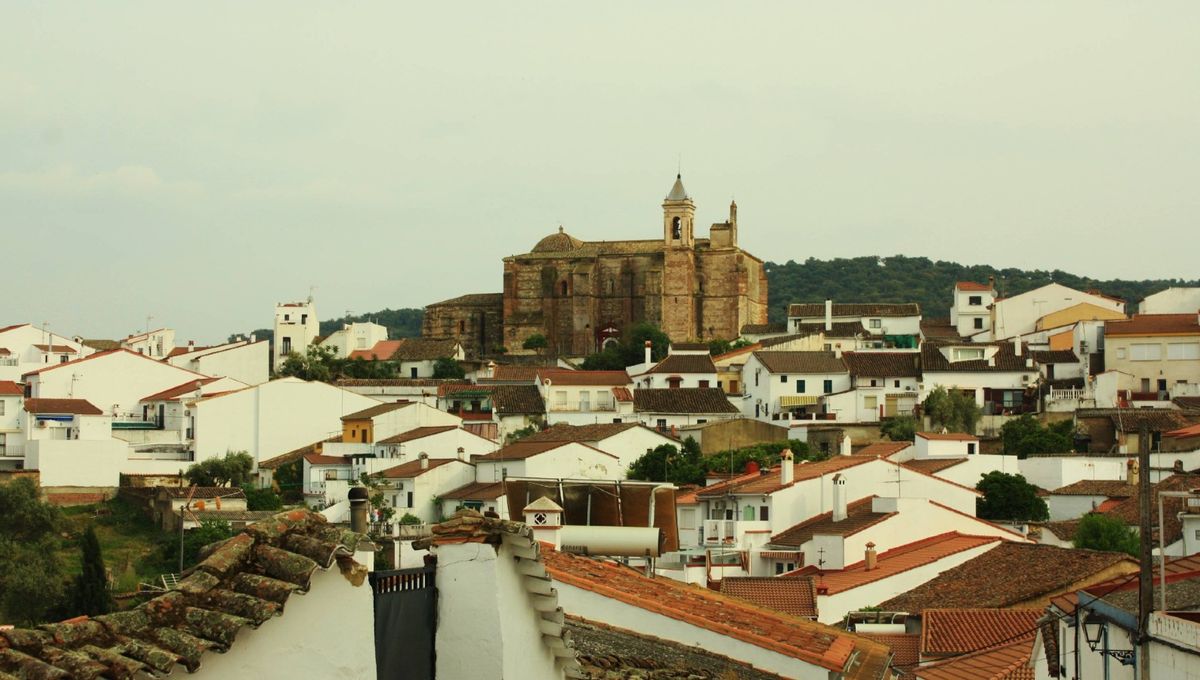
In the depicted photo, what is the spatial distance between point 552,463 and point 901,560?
25.1 meters

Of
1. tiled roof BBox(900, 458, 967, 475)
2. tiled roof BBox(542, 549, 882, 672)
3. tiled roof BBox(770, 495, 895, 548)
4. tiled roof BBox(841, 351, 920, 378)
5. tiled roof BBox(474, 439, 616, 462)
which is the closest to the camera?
tiled roof BBox(542, 549, 882, 672)

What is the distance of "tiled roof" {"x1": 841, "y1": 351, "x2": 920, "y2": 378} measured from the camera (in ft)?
222

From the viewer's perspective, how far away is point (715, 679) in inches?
487

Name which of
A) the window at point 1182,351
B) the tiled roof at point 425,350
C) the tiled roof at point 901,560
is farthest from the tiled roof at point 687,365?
the tiled roof at point 901,560

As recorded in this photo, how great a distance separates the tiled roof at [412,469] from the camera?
56.4 m

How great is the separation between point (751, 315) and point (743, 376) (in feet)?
67.9

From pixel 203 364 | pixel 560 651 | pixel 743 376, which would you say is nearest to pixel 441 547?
pixel 560 651

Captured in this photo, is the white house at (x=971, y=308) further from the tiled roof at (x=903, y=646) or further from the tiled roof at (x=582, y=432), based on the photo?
the tiled roof at (x=903, y=646)

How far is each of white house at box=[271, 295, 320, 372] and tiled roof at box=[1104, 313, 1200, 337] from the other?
138ft

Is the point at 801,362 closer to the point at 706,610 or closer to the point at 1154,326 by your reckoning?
the point at 1154,326

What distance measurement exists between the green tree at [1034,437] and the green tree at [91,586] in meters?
27.3

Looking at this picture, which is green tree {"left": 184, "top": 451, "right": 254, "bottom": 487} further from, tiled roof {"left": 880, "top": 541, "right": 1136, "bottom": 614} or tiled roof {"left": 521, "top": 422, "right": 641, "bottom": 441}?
tiled roof {"left": 880, "top": 541, "right": 1136, "bottom": 614}

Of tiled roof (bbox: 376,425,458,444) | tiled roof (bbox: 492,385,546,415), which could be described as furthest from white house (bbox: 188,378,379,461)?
tiled roof (bbox: 376,425,458,444)

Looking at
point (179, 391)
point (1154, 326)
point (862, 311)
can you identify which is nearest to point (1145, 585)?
point (1154, 326)
